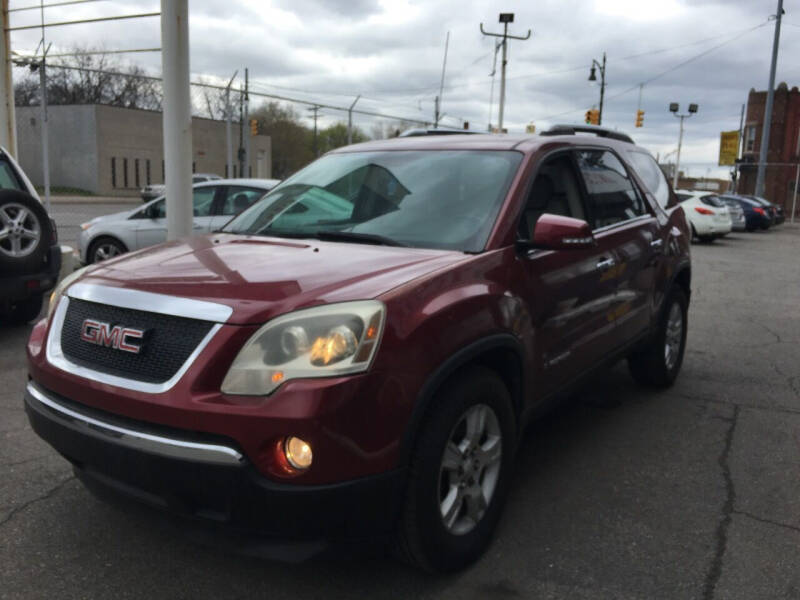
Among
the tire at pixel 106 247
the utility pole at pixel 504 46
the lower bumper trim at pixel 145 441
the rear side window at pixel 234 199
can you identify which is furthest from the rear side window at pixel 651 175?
the utility pole at pixel 504 46

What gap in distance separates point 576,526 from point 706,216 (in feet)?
68.6

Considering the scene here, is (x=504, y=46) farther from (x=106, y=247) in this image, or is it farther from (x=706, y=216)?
(x=106, y=247)

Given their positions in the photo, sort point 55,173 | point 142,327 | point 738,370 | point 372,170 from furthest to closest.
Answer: point 55,173 → point 738,370 → point 372,170 → point 142,327

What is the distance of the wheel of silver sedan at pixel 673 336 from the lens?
17.8 ft

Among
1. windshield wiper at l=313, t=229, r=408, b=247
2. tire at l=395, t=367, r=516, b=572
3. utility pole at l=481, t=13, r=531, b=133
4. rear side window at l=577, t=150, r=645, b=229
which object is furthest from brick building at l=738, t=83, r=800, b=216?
tire at l=395, t=367, r=516, b=572

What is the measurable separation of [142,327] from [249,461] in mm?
636

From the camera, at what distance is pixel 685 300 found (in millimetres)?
5711

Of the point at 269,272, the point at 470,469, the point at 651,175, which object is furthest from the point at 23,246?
the point at 651,175

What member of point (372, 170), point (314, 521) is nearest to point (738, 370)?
point (372, 170)

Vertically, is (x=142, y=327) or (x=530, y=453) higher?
(x=142, y=327)

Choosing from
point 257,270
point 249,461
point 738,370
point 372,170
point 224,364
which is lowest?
point 738,370

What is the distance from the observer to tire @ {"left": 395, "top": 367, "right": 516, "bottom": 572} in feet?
8.51

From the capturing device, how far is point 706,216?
22.1 m

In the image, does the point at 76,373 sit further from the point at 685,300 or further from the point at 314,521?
the point at 685,300
